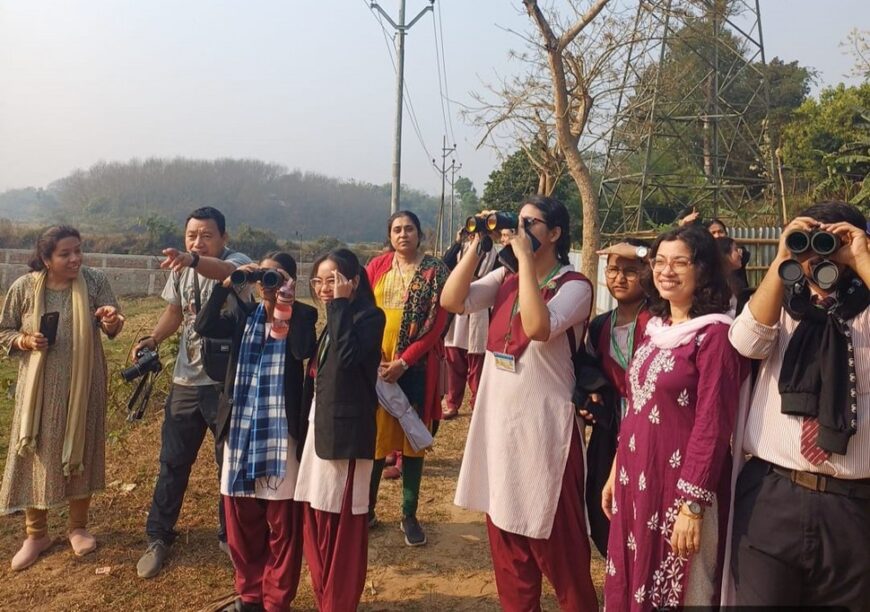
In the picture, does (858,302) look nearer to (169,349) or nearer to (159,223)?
(169,349)

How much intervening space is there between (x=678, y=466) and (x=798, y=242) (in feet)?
2.37

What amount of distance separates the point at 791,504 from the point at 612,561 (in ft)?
1.94

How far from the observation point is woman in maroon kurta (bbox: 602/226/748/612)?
187 centimetres

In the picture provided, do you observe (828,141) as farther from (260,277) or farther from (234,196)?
(234,196)

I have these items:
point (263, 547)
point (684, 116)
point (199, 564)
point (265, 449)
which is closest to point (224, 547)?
point (199, 564)

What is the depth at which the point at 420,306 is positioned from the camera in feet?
11.9

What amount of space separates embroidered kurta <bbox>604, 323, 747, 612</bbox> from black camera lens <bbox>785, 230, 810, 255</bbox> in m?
0.30

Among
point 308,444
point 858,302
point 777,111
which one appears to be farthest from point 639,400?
point 777,111

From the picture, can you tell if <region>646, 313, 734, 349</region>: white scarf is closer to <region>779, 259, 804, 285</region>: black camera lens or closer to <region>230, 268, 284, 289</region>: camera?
<region>779, 259, 804, 285</region>: black camera lens

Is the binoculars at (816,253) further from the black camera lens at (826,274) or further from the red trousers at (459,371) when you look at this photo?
the red trousers at (459,371)

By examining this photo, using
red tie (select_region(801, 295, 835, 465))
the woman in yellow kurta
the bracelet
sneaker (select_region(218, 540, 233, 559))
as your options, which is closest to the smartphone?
sneaker (select_region(218, 540, 233, 559))

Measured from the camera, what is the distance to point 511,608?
8.07 ft

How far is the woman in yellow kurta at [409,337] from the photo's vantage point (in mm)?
3492

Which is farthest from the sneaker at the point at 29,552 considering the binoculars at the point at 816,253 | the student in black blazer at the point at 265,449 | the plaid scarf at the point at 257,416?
the binoculars at the point at 816,253
